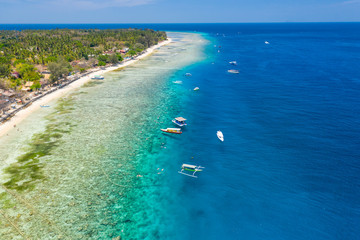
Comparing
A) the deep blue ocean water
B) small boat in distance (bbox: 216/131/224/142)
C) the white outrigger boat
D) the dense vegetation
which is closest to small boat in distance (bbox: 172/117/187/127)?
the deep blue ocean water

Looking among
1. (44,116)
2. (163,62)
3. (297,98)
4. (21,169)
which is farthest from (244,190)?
(163,62)

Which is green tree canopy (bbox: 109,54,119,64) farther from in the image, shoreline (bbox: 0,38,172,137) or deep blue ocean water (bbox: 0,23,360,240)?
deep blue ocean water (bbox: 0,23,360,240)

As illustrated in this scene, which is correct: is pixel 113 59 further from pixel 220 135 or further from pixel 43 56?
pixel 220 135

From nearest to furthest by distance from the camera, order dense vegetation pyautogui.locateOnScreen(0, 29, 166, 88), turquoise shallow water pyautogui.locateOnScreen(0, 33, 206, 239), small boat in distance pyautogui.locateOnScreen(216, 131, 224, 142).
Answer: turquoise shallow water pyautogui.locateOnScreen(0, 33, 206, 239) → small boat in distance pyautogui.locateOnScreen(216, 131, 224, 142) → dense vegetation pyautogui.locateOnScreen(0, 29, 166, 88)

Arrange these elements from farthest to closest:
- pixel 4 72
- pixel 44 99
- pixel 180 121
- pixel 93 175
A: pixel 4 72 < pixel 44 99 < pixel 180 121 < pixel 93 175

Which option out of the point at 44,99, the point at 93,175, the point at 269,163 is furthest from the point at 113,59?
the point at 269,163

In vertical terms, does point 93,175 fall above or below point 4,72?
below

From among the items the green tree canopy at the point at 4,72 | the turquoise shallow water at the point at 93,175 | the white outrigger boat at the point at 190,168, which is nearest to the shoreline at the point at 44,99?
the turquoise shallow water at the point at 93,175

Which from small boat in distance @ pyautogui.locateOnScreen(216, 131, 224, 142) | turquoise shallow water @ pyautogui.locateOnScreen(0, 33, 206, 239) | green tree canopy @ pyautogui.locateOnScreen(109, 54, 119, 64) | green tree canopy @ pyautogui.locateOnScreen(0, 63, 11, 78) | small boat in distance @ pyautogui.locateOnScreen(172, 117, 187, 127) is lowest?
turquoise shallow water @ pyautogui.locateOnScreen(0, 33, 206, 239)
